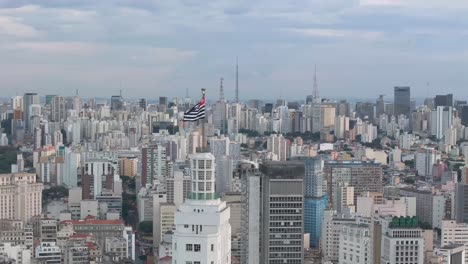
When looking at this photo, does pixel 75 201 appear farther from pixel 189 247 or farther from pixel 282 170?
pixel 189 247

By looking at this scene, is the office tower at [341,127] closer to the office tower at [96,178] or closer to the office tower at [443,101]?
the office tower at [443,101]

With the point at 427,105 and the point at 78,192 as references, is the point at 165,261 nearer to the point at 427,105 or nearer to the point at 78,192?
the point at 78,192

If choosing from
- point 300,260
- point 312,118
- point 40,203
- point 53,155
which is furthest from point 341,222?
point 312,118

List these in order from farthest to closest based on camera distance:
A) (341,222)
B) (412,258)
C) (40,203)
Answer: (40,203)
(341,222)
(412,258)

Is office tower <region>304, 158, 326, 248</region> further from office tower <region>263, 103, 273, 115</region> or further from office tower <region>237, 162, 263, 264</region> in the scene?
office tower <region>263, 103, 273, 115</region>

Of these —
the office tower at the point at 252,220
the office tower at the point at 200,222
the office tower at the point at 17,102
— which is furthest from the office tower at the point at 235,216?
the office tower at the point at 17,102

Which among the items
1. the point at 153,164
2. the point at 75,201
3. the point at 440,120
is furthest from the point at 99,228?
the point at 440,120
